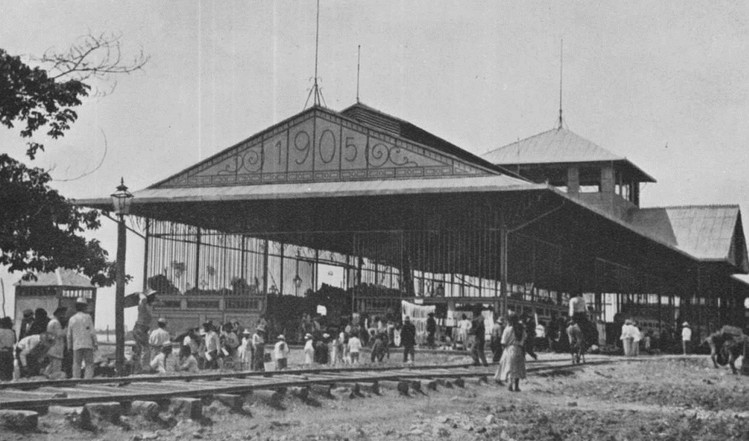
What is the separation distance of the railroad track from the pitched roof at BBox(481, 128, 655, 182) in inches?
1161


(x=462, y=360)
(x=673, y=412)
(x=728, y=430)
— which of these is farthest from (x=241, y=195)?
(x=728, y=430)

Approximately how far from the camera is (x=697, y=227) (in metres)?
50.2

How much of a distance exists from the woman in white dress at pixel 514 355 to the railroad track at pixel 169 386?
2.55 feet

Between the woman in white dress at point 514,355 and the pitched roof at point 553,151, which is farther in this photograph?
the pitched roof at point 553,151

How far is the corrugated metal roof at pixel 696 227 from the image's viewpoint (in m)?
48.6

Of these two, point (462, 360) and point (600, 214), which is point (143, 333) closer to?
point (462, 360)

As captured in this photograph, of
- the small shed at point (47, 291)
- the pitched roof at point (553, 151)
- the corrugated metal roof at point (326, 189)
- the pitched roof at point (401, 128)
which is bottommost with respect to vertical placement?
the small shed at point (47, 291)

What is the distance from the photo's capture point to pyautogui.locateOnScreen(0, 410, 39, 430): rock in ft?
28.8

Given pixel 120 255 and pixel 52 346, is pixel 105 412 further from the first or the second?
pixel 120 255

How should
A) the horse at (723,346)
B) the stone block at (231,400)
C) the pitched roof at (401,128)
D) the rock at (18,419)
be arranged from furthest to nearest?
the pitched roof at (401,128) → the horse at (723,346) → the stone block at (231,400) → the rock at (18,419)

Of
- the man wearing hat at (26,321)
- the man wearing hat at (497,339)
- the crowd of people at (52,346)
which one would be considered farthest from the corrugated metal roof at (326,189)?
the crowd of people at (52,346)

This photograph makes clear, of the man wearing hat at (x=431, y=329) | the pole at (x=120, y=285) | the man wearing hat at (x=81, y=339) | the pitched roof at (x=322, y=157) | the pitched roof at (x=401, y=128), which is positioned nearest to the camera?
the man wearing hat at (x=81, y=339)

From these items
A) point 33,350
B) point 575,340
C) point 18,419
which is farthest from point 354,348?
point 18,419

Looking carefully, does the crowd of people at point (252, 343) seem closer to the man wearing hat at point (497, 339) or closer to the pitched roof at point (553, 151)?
the man wearing hat at point (497, 339)
